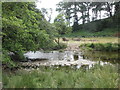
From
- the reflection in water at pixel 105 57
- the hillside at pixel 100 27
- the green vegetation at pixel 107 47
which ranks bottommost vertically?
the reflection in water at pixel 105 57

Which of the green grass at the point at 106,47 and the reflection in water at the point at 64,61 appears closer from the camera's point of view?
the reflection in water at the point at 64,61

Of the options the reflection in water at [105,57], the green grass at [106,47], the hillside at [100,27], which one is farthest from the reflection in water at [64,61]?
the hillside at [100,27]

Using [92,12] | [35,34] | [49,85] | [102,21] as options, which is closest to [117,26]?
[102,21]

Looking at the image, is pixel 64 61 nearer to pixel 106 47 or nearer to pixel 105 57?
pixel 105 57

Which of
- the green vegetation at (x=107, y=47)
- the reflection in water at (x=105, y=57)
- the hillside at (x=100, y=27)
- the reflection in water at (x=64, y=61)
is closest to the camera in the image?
the reflection in water at (x=64, y=61)

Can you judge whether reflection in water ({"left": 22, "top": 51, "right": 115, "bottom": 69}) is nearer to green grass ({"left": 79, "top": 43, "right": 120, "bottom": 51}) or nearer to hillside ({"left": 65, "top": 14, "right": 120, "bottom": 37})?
green grass ({"left": 79, "top": 43, "right": 120, "bottom": 51})

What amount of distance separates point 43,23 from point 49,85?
6126mm

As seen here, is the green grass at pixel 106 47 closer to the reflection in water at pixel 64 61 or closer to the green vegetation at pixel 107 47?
the green vegetation at pixel 107 47

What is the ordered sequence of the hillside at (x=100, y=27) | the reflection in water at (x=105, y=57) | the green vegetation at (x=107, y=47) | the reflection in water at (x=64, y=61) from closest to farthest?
the reflection in water at (x=64, y=61)
the reflection in water at (x=105, y=57)
the green vegetation at (x=107, y=47)
the hillside at (x=100, y=27)

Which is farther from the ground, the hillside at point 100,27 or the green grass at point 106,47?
the hillside at point 100,27

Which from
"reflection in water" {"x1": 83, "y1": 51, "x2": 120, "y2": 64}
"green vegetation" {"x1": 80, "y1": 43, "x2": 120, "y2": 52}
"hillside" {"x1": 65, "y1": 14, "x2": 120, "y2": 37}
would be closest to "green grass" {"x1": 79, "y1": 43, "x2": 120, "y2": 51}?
"green vegetation" {"x1": 80, "y1": 43, "x2": 120, "y2": 52}

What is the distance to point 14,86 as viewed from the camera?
144 inches

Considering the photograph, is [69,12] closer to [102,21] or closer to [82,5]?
[82,5]

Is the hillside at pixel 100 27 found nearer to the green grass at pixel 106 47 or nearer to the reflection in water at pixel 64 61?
the green grass at pixel 106 47
